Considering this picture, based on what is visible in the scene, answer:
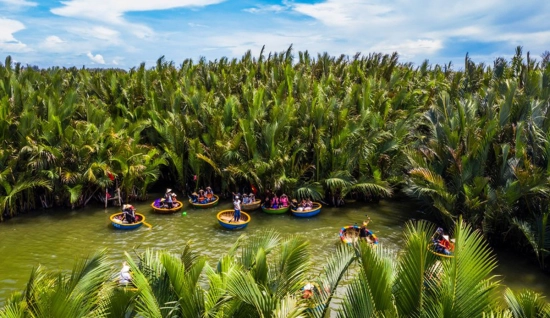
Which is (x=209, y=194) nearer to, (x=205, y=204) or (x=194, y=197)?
(x=205, y=204)

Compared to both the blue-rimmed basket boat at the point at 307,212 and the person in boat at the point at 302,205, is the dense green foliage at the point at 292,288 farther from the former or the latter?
the person in boat at the point at 302,205

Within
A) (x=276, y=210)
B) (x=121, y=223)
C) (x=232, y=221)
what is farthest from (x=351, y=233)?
(x=121, y=223)

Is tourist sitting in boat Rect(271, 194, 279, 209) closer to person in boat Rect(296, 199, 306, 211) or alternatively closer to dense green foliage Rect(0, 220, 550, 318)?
person in boat Rect(296, 199, 306, 211)

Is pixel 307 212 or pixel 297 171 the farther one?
pixel 297 171

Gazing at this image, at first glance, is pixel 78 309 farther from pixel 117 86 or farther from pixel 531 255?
pixel 117 86

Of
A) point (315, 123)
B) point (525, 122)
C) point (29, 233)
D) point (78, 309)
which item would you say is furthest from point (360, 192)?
point (78, 309)

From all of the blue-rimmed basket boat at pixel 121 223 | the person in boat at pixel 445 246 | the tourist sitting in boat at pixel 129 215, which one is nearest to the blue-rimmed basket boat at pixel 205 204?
the blue-rimmed basket boat at pixel 121 223

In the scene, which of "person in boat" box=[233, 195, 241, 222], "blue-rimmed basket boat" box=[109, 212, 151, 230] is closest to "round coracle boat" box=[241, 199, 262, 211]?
"person in boat" box=[233, 195, 241, 222]
